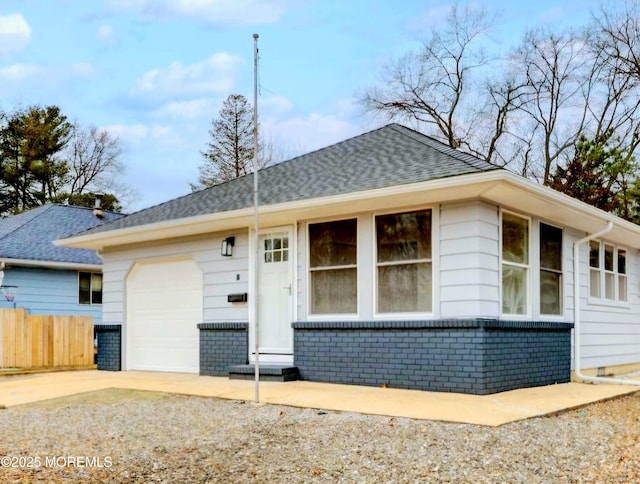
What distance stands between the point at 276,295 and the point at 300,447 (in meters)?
4.92

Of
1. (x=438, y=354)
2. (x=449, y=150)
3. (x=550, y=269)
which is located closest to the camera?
(x=438, y=354)

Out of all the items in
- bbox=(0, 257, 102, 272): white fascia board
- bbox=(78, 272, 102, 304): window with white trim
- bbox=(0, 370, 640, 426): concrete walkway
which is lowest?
bbox=(0, 370, 640, 426): concrete walkway

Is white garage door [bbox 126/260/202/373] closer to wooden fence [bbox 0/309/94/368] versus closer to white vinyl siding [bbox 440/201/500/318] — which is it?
wooden fence [bbox 0/309/94/368]

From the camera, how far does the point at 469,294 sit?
320 inches

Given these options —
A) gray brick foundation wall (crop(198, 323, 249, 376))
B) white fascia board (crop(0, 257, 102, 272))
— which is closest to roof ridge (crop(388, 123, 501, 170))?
gray brick foundation wall (crop(198, 323, 249, 376))

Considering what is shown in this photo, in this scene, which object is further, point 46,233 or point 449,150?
point 46,233

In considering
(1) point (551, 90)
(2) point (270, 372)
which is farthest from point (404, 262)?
(1) point (551, 90)

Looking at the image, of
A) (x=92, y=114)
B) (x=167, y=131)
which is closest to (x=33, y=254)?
(x=167, y=131)

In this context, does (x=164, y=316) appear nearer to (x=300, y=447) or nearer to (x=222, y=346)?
(x=222, y=346)

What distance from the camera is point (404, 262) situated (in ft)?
28.8

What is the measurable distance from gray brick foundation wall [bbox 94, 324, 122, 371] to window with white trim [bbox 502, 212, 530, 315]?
23.2ft

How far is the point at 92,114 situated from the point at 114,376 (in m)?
25.8

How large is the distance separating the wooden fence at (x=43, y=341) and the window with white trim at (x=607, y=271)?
9.30 meters

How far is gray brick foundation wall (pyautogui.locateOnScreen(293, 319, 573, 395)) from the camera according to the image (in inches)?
318
